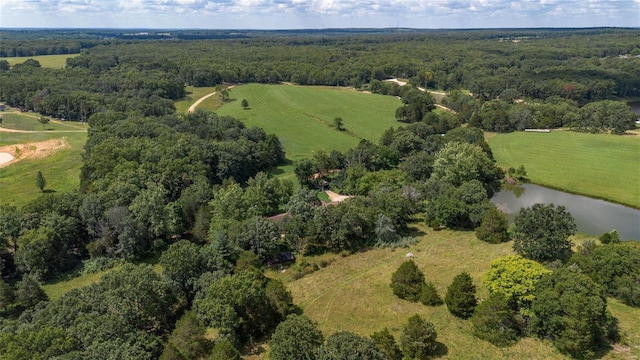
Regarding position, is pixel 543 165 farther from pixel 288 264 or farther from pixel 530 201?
pixel 288 264

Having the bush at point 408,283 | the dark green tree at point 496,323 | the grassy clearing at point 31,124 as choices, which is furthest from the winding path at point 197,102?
the dark green tree at point 496,323

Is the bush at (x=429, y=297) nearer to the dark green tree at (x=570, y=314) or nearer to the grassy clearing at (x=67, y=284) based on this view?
the dark green tree at (x=570, y=314)

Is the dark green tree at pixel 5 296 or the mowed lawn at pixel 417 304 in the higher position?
the dark green tree at pixel 5 296

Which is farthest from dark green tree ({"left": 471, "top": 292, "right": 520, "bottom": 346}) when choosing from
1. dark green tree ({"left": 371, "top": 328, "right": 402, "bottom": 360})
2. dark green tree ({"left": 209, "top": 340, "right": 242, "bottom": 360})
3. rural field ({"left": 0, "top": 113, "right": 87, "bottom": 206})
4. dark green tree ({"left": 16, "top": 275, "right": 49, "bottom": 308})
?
rural field ({"left": 0, "top": 113, "right": 87, "bottom": 206})

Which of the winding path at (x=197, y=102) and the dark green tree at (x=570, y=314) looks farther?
the winding path at (x=197, y=102)

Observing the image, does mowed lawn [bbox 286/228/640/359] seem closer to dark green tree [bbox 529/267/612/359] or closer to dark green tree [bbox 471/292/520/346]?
dark green tree [bbox 471/292/520/346]

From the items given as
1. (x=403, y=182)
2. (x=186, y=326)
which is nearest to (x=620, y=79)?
(x=403, y=182)

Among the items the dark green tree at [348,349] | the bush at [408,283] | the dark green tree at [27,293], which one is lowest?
the bush at [408,283]
